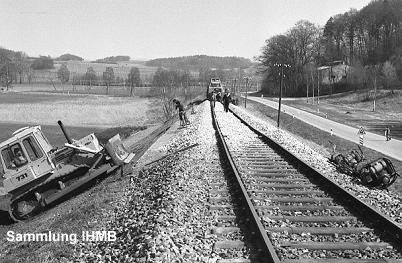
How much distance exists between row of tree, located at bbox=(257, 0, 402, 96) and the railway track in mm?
89679

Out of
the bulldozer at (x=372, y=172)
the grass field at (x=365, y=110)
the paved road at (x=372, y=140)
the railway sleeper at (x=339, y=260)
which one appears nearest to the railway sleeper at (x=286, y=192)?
the bulldozer at (x=372, y=172)

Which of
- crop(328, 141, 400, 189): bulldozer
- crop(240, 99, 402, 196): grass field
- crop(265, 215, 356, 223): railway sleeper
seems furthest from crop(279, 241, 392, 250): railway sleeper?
crop(240, 99, 402, 196): grass field

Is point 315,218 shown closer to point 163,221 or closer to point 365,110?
point 163,221

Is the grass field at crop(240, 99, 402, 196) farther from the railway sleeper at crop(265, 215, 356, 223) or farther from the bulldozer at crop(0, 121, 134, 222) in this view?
the bulldozer at crop(0, 121, 134, 222)

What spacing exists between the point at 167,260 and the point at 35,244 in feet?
14.4

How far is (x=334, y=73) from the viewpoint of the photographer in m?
104

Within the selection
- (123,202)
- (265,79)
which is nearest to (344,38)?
(265,79)

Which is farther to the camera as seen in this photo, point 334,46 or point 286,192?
point 334,46

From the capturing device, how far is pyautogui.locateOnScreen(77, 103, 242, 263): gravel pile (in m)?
6.66

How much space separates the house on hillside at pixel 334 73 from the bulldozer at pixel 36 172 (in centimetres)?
9097

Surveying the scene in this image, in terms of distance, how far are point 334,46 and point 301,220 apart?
118888 millimetres

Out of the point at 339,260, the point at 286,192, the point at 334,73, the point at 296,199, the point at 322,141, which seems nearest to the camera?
the point at 339,260

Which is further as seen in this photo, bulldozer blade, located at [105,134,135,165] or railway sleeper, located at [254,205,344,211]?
bulldozer blade, located at [105,134,135,165]

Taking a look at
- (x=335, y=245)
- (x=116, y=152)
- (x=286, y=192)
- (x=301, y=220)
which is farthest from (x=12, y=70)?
(x=335, y=245)
